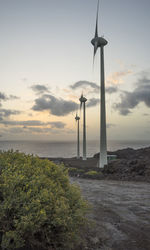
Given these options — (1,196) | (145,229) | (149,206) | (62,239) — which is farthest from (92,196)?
(1,196)

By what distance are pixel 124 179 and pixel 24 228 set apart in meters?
13.9

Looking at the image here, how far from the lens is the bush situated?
10.7ft

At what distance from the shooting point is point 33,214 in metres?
3.36

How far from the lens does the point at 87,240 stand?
15.1ft

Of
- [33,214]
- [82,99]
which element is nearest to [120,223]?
[33,214]

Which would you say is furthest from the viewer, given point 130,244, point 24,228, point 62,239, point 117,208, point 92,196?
point 92,196

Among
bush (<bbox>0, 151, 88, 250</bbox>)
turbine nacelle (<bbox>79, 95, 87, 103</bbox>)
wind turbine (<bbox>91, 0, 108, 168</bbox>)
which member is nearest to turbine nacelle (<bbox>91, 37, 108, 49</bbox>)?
wind turbine (<bbox>91, 0, 108, 168</bbox>)

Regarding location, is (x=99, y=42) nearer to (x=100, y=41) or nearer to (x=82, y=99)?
(x=100, y=41)

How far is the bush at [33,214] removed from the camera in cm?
325

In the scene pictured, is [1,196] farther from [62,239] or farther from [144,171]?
[144,171]

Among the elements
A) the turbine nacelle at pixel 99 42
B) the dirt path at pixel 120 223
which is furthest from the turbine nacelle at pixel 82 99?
the dirt path at pixel 120 223

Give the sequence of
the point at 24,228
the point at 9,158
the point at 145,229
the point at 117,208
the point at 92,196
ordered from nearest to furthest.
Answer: the point at 24,228 → the point at 9,158 → the point at 145,229 → the point at 117,208 → the point at 92,196

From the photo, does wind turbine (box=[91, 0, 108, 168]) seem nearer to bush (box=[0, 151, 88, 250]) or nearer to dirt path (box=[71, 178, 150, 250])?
dirt path (box=[71, 178, 150, 250])

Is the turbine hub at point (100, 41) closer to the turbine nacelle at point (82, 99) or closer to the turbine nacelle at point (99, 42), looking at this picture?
the turbine nacelle at point (99, 42)
